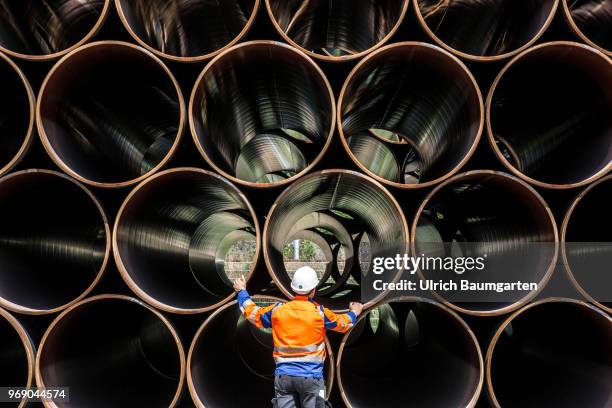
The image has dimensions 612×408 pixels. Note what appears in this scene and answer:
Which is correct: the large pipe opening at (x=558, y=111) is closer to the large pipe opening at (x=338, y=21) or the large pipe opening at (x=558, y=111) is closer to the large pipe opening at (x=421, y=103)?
the large pipe opening at (x=421, y=103)

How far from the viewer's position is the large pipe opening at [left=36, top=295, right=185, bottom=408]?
A: 3.00 m

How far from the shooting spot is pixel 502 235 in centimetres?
391

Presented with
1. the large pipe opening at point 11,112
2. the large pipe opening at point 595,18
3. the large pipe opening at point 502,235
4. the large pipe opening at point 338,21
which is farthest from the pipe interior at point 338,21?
the large pipe opening at point 11,112

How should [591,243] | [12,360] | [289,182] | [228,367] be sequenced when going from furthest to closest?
[12,360] → [228,367] → [591,243] → [289,182]

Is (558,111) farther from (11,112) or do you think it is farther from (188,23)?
(11,112)

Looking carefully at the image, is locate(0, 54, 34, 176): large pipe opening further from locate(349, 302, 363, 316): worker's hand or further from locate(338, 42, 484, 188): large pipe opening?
locate(349, 302, 363, 316): worker's hand

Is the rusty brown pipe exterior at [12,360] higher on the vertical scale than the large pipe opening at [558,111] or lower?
lower

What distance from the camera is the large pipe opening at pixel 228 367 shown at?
9.80 feet

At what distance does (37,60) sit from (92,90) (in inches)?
21.0

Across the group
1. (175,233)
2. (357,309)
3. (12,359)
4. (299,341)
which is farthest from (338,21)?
(12,359)

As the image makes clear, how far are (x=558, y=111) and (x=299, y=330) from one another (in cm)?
316

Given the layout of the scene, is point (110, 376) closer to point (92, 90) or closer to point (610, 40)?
point (92, 90)

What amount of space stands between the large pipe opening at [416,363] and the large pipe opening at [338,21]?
98.9 inches

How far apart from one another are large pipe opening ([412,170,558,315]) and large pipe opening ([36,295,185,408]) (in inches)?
84.4
